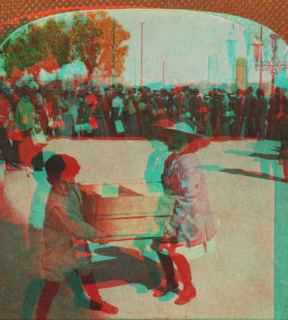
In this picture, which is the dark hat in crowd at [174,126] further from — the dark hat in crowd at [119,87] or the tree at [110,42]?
the tree at [110,42]

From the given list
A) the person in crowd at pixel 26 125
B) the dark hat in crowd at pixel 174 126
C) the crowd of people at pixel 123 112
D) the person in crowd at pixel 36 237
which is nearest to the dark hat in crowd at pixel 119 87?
the crowd of people at pixel 123 112

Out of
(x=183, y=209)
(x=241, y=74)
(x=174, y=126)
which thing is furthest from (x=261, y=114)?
(x=183, y=209)

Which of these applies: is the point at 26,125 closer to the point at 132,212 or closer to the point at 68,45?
the point at 68,45

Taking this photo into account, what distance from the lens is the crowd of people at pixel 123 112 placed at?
210 centimetres

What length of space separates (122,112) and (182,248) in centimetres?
102

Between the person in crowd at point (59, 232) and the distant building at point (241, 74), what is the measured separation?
1319 mm

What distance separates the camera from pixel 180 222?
2.15 metres

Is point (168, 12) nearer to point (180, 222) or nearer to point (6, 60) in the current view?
point (6, 60)

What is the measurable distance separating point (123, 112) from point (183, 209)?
0.79 metres

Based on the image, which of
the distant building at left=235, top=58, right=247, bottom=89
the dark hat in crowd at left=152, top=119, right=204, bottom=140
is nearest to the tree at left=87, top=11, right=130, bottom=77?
the dark hat in crowd at left=152, top=119, right=204, bottom=140

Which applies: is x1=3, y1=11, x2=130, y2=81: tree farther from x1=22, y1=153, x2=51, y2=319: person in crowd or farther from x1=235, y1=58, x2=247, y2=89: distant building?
x1=235, y1=58, x2=247, y2=89: distant building

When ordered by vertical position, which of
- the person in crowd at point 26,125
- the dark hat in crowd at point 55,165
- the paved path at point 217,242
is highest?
the person in crowd at point 26,125

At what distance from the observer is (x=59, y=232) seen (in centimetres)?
209

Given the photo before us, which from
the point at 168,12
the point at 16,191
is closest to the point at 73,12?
the point at 168,12
